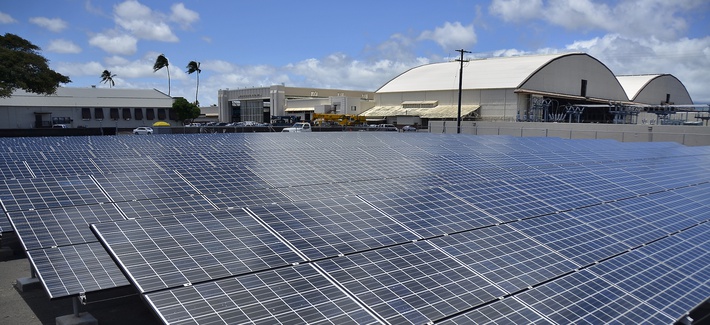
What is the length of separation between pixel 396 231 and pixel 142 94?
4093 inches

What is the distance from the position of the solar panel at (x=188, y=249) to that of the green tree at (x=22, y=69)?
154 feet

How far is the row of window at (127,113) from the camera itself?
293 feet

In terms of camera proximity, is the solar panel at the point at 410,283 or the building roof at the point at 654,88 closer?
the solar panel at the point at 410,283

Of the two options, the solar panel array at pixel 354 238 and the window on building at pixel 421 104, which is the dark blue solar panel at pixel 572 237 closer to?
the solar panel array at pixel 354 238

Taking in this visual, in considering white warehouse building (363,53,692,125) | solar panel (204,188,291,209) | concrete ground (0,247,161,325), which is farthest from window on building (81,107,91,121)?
solar panel (204,188,291,209)

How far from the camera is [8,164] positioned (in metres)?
14.8

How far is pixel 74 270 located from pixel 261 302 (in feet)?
13.9

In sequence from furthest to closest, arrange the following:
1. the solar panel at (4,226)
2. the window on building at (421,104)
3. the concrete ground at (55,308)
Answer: the window on building at (421,104), the solar panel at (4,226), the concrete ground at (55,308)

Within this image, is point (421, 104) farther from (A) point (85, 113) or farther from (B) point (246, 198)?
(B) point (246, 198)

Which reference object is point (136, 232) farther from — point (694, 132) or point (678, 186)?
point (694, 132)

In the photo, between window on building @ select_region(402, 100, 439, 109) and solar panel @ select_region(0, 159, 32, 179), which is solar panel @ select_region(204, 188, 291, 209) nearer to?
solar panel @ select_region(0, 159, 32, 179)

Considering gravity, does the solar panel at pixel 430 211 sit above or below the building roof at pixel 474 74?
below

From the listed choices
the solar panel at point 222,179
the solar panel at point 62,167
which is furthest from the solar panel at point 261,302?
the solar panel at point 62,167

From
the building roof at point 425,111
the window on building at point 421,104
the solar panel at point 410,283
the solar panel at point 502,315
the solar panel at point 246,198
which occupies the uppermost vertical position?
the window on building at point 421,104
